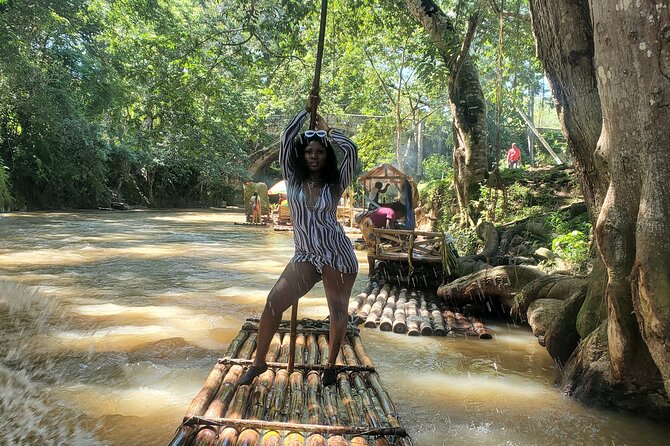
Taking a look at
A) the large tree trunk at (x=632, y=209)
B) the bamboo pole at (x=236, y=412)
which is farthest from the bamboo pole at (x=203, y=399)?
the large tree trunk at (x=632, y=209)

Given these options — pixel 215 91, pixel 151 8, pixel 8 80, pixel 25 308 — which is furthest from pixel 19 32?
pixel 25 308

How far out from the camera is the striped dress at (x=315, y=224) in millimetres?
3080

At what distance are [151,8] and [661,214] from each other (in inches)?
593

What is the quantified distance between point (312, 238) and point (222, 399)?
1.02m

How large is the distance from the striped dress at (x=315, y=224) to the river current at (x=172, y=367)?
132 centimetres

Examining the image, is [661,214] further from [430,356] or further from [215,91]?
[215,91]

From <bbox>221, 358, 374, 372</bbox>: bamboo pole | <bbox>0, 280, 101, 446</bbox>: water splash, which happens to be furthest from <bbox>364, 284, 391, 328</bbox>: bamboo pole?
<bbox>0, 280, 101, 446</bbox>: water splash

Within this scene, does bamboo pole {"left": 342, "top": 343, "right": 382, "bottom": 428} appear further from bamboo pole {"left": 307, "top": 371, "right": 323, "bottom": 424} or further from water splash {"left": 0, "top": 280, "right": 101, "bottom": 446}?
water splash {"left": 0, "top": 280, "right": 101, "bottom": 446}

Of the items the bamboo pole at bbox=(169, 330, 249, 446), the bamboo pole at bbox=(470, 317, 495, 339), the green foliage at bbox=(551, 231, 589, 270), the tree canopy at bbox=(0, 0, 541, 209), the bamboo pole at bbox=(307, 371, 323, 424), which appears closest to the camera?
the bamboo pole at bbox=(169, 330, 249, 446)

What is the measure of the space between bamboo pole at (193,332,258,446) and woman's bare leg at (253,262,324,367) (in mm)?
173

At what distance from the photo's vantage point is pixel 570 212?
8.81 meters

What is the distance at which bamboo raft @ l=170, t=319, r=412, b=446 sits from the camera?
239 cm

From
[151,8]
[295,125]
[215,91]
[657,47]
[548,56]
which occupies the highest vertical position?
[151,8]

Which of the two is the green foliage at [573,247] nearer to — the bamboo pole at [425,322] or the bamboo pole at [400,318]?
the bamboo pole at [425,322]
